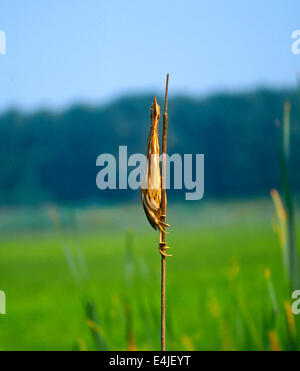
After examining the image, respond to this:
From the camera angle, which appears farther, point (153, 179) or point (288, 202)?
point (288, 202)

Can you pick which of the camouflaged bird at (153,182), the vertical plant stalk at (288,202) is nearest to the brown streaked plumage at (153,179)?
the camouflaged bird at (153,182)

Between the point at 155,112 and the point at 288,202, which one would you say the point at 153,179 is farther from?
the point at 288,202

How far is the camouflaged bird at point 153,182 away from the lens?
517mm

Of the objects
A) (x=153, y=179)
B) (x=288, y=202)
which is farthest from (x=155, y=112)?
(x=288, y=202)

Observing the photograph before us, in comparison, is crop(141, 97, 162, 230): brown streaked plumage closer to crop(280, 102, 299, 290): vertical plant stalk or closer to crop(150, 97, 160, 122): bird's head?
crop(150, 97, 160, 122): bird's head

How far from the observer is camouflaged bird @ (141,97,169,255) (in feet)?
1.70

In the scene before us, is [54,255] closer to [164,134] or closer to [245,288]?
[245,288]

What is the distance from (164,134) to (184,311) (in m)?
1.90

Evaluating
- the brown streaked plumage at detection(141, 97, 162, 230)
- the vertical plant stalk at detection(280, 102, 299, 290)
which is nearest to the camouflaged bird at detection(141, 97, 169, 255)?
the brown streaked plumage at detection(141, 97, 162, 230)

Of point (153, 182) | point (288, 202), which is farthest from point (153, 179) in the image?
point (288, 202)

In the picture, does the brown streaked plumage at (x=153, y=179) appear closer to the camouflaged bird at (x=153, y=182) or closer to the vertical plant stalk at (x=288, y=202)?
the camouflaged bird at (x=153, y=182)

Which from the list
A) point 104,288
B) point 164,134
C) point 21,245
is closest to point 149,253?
point 104,288

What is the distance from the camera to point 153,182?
1.72ft
